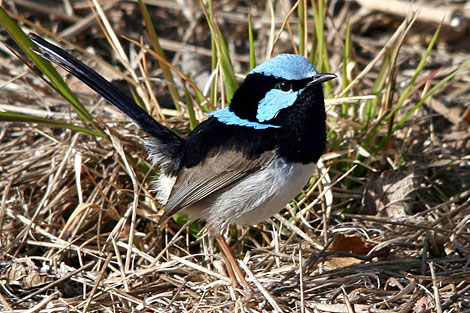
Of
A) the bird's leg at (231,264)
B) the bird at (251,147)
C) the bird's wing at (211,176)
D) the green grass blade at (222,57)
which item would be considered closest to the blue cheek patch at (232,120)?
the bird at (251,147)

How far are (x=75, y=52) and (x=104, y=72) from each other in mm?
520

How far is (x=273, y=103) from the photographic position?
316cm

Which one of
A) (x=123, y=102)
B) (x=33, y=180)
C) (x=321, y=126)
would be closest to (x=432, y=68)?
(x=321, y=126)

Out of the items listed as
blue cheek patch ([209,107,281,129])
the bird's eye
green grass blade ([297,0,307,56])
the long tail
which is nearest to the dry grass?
the long tail

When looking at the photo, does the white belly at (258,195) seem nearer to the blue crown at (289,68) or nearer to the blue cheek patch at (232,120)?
the blue cheek patch at (232,120)

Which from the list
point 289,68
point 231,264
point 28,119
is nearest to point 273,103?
point 289,68

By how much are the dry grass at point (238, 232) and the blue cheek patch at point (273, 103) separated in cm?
60

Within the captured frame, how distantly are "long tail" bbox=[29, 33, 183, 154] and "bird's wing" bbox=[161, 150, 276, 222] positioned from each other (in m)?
0.30

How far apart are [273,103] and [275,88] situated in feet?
0.23

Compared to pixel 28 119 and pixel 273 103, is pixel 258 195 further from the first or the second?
pixel 28 119

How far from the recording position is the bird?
10.1ft

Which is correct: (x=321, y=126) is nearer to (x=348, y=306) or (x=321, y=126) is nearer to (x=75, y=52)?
(x=348, y=306)

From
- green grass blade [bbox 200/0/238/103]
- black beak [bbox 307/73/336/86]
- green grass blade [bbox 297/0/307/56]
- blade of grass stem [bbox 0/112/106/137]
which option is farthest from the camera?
green grass blade [bbox 297/0/307/56]

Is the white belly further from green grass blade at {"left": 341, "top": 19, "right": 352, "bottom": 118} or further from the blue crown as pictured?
green grass blade at {"left": 341, "top": 19, "right": 352, "bottom": 118}
